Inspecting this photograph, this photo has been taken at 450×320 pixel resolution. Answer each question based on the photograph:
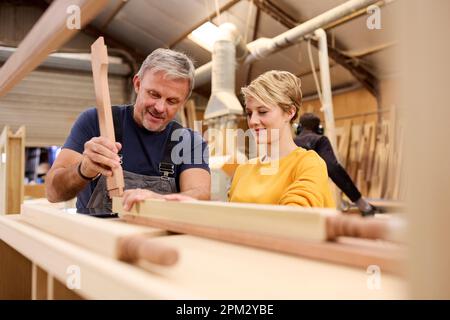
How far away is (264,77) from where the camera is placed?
163 cm

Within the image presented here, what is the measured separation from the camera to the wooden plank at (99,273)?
50 centimetres

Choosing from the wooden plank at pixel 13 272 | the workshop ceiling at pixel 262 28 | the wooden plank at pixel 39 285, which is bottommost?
the wooden plank at pixel 13 272

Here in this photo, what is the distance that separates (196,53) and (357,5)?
3.54 metres

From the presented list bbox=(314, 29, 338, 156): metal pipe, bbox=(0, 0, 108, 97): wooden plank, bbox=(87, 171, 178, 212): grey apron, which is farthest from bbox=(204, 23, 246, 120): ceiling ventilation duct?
bbox=(0, 0, 108, 97): wooden plank

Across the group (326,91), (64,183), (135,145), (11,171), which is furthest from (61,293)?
(326,91)

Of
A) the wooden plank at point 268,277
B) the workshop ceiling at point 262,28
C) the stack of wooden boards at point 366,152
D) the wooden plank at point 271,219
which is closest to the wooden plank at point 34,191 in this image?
the workshop ceiling at point 262,28

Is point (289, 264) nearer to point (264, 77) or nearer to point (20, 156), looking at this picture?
point (264, 77)

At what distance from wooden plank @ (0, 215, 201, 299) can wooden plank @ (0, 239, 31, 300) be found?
0.48 metres

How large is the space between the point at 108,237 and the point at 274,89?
108cm

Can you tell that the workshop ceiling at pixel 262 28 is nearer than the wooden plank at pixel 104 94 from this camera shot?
No

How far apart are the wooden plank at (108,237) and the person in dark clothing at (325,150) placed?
2359mm

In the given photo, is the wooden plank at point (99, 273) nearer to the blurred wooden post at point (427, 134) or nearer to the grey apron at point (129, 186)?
the blurred wooden post at point (427, 134)
